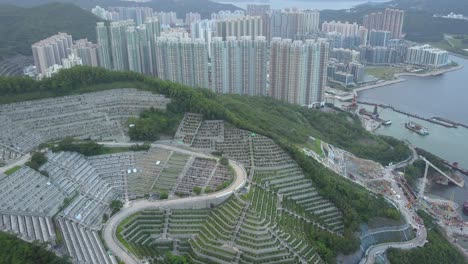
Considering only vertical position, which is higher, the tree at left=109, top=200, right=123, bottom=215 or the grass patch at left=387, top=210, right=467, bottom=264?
the tree at left=109, top=200, right=123, bottom=215

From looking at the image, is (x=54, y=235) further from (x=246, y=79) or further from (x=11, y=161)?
(x=246, y=79)

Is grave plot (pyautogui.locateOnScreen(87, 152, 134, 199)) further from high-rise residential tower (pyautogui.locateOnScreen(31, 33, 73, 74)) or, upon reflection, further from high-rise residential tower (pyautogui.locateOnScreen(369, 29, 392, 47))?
high-rise residential tower (pyautogui.locateOnScreen(369, 29, 392, 47))

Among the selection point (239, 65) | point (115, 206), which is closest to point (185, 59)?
point (239, 65)

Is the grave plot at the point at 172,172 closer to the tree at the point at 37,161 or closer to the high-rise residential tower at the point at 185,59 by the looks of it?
the tree at the point at 37,161

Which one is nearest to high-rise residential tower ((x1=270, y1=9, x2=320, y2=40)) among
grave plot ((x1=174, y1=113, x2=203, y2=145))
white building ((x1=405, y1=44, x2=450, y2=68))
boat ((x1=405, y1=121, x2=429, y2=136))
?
white building ((x1=405, y1=44, x2=450, y2=68))

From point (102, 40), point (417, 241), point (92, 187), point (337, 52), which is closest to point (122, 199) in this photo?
point (92, 187)
